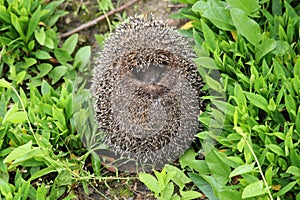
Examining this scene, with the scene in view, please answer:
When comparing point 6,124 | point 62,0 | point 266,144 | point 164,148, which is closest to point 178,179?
point 164,148

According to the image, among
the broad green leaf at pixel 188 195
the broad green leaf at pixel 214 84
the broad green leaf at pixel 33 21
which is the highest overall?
the broad green leaf at pixel 33 21

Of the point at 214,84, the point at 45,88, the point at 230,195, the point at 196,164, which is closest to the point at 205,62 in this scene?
the point at 214,84

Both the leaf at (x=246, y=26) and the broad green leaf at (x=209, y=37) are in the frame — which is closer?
the leaf at (x=246, y=26)

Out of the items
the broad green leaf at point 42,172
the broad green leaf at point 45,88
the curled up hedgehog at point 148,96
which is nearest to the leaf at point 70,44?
the broad green leaf at point 45,88

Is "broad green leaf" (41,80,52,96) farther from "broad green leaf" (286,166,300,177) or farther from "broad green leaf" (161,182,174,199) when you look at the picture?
"broad green leaf" (286,166,300,177)

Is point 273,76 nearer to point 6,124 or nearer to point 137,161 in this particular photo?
point 137,161

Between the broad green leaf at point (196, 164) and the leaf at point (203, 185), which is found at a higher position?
the broad green leaf at point (196, 164)

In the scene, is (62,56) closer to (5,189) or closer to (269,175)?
(5,189)

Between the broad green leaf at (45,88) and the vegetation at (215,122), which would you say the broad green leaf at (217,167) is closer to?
the vegetation at (215,122)
